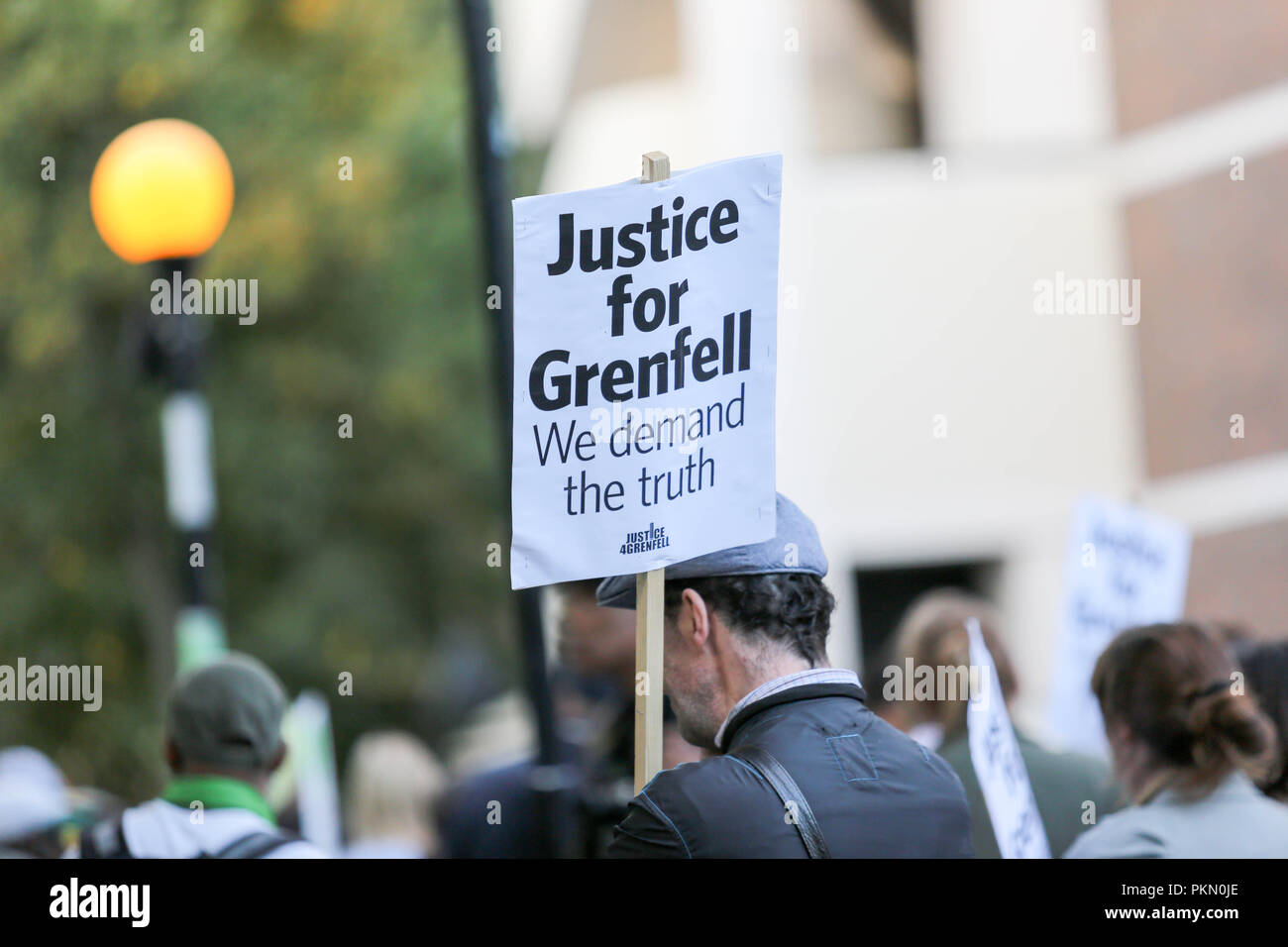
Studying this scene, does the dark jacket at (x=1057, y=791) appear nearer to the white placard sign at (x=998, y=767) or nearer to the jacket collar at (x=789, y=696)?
the white placard sign at (x=998, y=767)

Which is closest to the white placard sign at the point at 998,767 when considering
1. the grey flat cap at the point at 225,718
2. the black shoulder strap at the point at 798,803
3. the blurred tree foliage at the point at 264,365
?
the black shoulder strap at the point at 798,803

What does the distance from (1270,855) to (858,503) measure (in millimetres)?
9345

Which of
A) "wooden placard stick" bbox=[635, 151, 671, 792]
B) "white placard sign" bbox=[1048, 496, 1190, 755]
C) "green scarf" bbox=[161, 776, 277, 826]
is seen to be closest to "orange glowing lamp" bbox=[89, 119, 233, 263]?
"white placard sign" bbox=[1048, 496, 1190, 755]

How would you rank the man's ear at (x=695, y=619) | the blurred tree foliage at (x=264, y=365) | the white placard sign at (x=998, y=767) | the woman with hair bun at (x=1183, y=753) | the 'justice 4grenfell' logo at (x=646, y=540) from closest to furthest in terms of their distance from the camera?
the man's ear at (x=695, y=619) → the 'justice 4grenfell' logo at (x=646, y=540) → the woman with hair bun at (x=1183, y=753) → the white placard sign at (x=998, y=767) → the blurred tree foliage at (x=264, y=365)

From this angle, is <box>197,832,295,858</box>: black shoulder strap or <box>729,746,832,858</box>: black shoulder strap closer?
Answer: <box>729,746,832,858</box>: black shoulder strap

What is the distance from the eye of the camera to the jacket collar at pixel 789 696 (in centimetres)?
290

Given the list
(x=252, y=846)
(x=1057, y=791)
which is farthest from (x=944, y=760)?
(x=252, y=846)

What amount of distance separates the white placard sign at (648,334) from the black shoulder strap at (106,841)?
1.10 metres

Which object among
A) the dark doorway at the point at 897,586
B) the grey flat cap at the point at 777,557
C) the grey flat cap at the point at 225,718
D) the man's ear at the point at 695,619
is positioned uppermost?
the dark doorway at the point at 897,586

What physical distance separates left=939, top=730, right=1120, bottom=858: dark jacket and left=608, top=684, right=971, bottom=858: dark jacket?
142cm

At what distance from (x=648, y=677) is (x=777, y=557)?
1.06ft

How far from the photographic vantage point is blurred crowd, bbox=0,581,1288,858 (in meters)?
3.59

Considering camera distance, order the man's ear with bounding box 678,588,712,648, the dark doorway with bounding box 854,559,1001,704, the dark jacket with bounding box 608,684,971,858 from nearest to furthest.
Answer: the dark jacket with bounding box 608,684,971,858 < the man's ear with bounding box 678,588,712,648 < the dark doorway with bounding box 854,559,1001,704

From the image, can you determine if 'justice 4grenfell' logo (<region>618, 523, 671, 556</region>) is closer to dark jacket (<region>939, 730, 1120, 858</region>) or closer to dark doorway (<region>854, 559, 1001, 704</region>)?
dark jacket (<region>939, 730, 1120, 858</region>)
